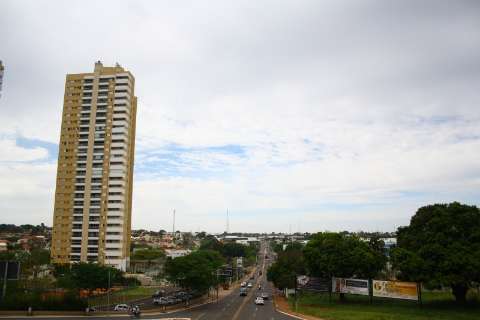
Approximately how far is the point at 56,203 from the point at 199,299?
57403mm

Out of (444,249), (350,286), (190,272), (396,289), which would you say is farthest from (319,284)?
(444,249)

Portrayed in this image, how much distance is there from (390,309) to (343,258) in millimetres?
10188

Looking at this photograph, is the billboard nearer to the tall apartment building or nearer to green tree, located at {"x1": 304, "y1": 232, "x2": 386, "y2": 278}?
green tree, located at {"x1": 304, "y1": 232, "x2": 386, "y2": 278}

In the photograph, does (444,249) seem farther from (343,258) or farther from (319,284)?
(319,284)

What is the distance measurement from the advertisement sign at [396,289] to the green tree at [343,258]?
11.5 ft

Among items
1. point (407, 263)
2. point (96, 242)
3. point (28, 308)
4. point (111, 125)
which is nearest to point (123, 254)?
point (96, 242)

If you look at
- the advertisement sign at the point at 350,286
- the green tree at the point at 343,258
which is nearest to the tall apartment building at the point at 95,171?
the green tree at the point at 343,258

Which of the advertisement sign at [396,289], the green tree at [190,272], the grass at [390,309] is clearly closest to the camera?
the grass at [390,309]

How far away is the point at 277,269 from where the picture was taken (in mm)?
86750

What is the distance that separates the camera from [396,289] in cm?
5647

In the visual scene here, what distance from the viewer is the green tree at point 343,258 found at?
6197 centimetres

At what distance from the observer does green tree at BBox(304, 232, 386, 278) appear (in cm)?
6197

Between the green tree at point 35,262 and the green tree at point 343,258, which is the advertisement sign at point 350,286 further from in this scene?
the green tree at point 35,262

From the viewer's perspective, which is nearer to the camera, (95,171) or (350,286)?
(350,286)
